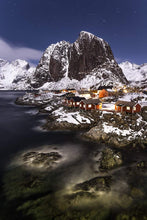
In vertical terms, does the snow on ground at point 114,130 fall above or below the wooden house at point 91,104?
below

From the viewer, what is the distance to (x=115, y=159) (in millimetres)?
20000

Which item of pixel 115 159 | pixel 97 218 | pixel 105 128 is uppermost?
pixel 105 128

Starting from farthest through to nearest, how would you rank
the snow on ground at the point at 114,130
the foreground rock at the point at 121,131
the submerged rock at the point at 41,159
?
1. the snow on ground at the point at 114,130
2. the foreground rock at the point at 121,131
3. the submerged rock at the point at 41,159

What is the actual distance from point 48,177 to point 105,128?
19.4 meters

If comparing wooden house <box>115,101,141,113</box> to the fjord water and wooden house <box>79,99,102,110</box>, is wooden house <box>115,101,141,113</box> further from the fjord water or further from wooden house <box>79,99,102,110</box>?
the fjord water

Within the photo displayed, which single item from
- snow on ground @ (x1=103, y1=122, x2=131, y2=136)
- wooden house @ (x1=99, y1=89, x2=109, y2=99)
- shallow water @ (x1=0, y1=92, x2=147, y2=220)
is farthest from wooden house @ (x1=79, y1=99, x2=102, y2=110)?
wooden house @ (x1=99, y1=89, x2=109, y2=99)

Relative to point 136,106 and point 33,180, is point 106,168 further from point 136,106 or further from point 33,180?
point 136,106

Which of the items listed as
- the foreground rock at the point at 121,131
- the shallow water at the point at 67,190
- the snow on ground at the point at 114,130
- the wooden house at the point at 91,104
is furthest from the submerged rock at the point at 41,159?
the wooden house at the point at 91,104

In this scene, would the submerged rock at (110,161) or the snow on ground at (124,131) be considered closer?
the submerged rock at (110,161)

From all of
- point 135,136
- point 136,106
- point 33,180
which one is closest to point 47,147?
point 33,180

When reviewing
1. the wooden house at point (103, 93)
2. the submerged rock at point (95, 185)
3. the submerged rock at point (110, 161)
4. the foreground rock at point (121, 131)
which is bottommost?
the submerged rock at point (95, 185)

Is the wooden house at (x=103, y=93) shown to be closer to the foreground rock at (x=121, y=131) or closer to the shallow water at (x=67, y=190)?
the foreground rock at (x=121, y=131)

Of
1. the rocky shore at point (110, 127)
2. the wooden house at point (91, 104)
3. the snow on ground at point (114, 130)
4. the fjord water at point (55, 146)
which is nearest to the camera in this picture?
the fjord water at point (55, 146)

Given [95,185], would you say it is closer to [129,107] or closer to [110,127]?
[110,127]
